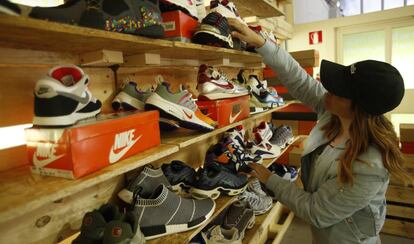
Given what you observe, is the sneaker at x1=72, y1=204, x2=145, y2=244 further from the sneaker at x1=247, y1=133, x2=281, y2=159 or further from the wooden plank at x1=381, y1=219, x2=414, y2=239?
the wooden plank at x1=381, y1=219, x2=414, y2=239

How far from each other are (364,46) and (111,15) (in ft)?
18.4

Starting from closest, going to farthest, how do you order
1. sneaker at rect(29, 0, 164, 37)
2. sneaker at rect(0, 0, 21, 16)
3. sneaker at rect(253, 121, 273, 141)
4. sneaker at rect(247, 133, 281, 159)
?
sneaker at rect(0, 0, 21, 16) → sneaker at rect(29, 0, 164, 37) → sneaker at rect(247, 133, 281, 159) → sneaker at rect(253, 121, 273, 141)

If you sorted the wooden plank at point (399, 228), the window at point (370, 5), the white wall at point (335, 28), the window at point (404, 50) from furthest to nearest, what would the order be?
the window at point (370, 5) < the window at point (404, 50) < the white wall at point (335, 28) < the wooden plank at point (399, 228)

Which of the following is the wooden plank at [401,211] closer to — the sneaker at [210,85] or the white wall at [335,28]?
the white wall at [335,28]

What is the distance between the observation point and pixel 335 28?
503 centimetres

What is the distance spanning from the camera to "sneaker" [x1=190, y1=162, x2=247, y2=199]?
133cm

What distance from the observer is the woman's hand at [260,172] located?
4.87ft

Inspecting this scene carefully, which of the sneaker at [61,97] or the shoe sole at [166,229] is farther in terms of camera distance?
the shoe sole at [166,229]

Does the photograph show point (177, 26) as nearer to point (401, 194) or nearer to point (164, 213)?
point (164, 213)

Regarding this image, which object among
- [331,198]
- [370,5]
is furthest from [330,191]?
[370,5]

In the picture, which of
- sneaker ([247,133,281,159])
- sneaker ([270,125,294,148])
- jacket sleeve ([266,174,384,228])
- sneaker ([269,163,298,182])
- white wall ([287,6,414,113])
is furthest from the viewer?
white wall ([287,6,414,113])

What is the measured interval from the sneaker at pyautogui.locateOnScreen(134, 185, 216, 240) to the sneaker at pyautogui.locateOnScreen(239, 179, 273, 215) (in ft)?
3.62

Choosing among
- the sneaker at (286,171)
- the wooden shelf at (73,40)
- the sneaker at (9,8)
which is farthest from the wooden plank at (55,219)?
the sneaker at (286,171)

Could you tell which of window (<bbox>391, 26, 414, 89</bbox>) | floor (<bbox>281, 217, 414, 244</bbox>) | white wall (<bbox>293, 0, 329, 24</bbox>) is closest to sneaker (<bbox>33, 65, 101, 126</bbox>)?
floor (<bbox>281, 217, 414, 244</bbox>)
